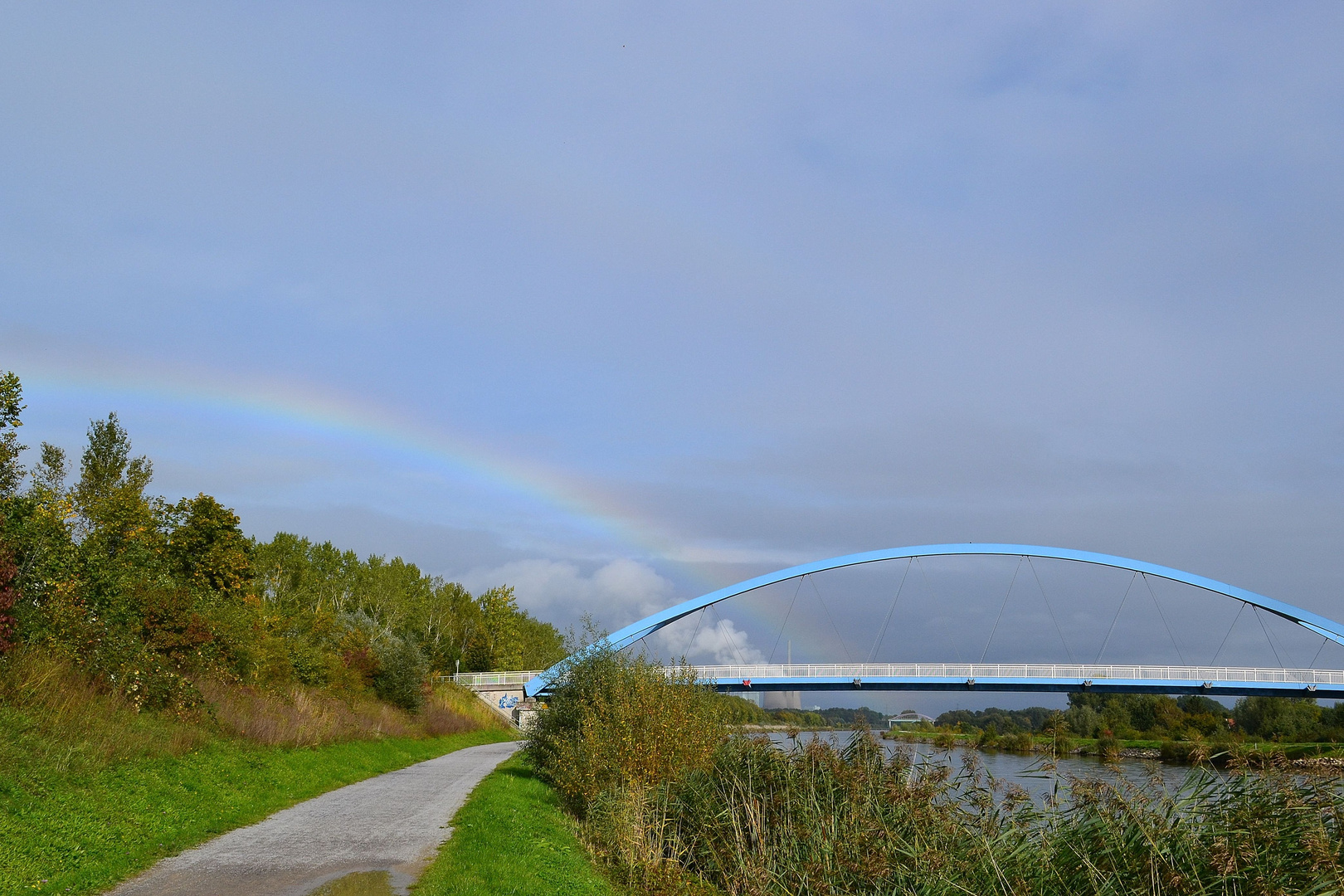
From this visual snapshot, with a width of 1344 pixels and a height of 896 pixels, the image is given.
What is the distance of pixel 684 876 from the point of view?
15.9 metres

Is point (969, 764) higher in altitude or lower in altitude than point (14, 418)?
lower

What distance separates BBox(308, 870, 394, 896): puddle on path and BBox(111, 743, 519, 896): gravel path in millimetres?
120

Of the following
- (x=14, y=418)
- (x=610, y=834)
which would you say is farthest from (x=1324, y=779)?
(x=14, y=418)

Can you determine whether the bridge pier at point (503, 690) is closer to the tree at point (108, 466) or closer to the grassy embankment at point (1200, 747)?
the tree at point (108, 466)

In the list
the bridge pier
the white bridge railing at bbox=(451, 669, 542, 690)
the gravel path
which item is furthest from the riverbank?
the white bridge railing at bbox=(451, 669, 542, 690)

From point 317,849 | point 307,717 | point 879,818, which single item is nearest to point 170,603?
point 307,717

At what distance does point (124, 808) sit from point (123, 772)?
74.1 inches

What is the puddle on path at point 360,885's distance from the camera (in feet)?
35.1

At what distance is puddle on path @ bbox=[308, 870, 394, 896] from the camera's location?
10.7 meters

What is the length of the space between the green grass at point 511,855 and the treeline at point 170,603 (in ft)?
24.5

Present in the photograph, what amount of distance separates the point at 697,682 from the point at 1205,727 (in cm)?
3670

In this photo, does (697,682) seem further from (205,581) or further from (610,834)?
(205,581)

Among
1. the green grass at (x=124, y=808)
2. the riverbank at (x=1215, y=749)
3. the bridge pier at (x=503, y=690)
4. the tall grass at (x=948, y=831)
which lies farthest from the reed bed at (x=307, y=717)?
the bridge pier at (x=503, y=690)

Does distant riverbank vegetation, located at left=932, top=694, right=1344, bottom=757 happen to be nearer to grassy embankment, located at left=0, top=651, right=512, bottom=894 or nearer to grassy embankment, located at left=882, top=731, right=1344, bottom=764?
grassy embankment, located at left=882, top=731, right=1344, bottom=764
